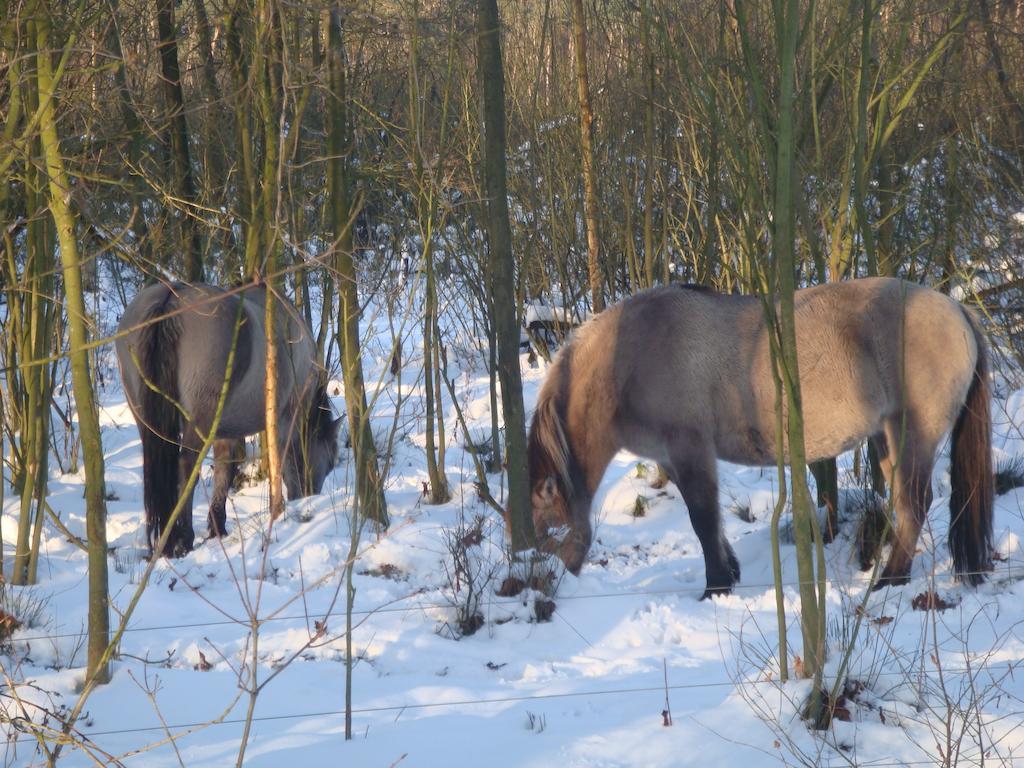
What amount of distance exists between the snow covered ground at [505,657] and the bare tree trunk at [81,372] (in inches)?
10.9

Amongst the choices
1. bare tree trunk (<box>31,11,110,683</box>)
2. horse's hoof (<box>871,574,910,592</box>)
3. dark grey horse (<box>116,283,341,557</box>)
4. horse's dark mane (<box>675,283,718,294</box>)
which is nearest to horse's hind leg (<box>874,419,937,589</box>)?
horse's hoof (<box>871,574,910,592</box>)

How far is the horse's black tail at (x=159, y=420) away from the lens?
6.01m

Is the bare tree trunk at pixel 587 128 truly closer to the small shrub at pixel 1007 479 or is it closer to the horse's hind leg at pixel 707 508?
the horse's hind leg at pixel 707 508

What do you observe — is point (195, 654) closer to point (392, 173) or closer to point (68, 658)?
point (68, 658)

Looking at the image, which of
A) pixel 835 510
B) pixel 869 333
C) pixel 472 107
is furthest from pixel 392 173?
pixel 835 510

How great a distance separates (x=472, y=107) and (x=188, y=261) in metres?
2.73

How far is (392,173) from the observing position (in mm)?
6898

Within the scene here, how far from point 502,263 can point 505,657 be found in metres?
2.06

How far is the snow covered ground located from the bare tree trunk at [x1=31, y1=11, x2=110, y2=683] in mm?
278

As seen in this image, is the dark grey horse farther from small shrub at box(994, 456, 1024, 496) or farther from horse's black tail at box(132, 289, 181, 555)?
small shrub at box(994, 456, 1024, 496)

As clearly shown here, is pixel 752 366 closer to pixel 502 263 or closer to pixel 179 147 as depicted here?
pixel 502 263

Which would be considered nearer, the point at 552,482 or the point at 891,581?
the point at 891,581

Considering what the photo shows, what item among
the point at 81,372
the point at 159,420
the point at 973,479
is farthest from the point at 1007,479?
the point at 81,372

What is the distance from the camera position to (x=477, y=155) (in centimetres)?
817
